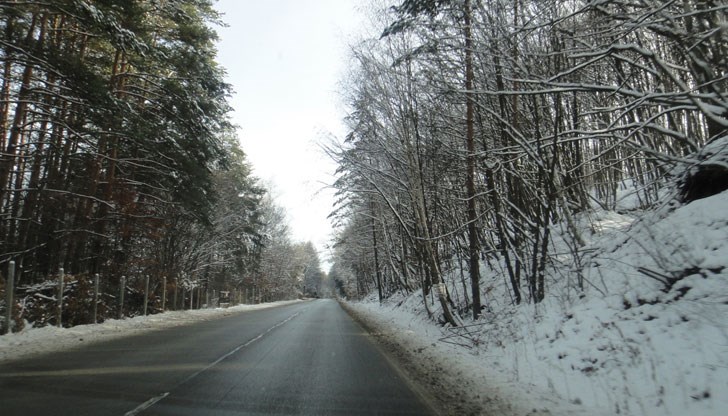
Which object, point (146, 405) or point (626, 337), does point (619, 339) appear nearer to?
point (626, 337)

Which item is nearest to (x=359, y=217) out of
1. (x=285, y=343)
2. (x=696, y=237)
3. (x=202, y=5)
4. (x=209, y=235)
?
(x=209, y=235)

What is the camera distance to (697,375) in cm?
466

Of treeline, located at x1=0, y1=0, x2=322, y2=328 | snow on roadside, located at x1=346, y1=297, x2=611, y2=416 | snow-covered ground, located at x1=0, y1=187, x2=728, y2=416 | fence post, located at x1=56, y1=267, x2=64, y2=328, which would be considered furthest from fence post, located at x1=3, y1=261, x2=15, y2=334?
snow on roadside, located at x1=346, y1=297, x2=611, y2=416

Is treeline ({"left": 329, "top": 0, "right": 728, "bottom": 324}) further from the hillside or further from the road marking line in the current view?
the road marking line

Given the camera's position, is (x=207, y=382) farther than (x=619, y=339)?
Yes

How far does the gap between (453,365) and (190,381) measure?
4247 mm

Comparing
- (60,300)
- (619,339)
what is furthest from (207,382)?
(60,300)

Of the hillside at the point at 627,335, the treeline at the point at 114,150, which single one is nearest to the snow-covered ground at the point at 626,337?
the hillside at the point at 627,335

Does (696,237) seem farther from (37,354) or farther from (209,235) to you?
(209,235)

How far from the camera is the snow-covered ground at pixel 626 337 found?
16.0 ft

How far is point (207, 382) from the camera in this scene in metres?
6.31

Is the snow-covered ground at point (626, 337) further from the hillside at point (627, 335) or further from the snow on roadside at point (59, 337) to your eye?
the snow on roadside at point (59, 337)

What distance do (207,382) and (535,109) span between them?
25.1 ft

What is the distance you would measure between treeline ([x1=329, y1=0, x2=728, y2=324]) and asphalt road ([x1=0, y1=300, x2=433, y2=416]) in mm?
4463
